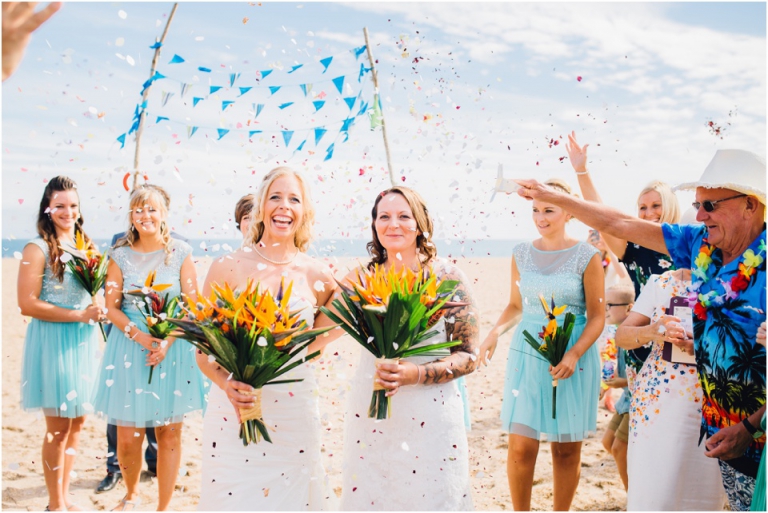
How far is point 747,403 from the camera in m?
2.85

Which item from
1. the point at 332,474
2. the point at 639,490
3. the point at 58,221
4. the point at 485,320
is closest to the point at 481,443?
the point at 332,474

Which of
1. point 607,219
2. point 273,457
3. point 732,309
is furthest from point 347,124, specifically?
point 732,309

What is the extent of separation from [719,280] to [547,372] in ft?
5.04

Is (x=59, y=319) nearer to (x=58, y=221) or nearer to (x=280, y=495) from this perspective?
(x=58, y=221)

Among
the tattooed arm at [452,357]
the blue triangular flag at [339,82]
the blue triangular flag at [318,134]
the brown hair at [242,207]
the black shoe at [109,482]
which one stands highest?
the blue triangular flag at [339,82]

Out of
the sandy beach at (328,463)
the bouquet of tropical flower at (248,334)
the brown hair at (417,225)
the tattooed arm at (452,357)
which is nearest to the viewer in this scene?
the bouquet of tropical flower at (248,334)

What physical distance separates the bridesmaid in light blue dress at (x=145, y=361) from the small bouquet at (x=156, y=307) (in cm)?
9

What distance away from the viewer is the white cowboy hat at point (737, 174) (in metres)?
2.84

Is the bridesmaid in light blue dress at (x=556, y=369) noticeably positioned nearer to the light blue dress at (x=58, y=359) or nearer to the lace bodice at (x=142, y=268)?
the lace bodice at (x=142, y=268)

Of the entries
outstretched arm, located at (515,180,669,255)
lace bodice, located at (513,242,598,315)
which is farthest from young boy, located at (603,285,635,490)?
outstretched arm, located at (515,180,669,255)

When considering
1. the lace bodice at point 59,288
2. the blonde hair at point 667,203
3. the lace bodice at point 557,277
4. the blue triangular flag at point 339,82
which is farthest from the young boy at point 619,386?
the lace bodice at point 59,288

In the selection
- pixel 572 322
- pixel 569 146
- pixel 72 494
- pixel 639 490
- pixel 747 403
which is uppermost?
pixel 569 146

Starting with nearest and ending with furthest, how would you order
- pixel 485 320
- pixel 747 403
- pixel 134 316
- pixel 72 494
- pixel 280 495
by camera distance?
pixel 747 403, pixel 280 495, pixel 134 316, pixel 72 494, pixel 485 320

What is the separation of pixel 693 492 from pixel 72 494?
14.6 ft
